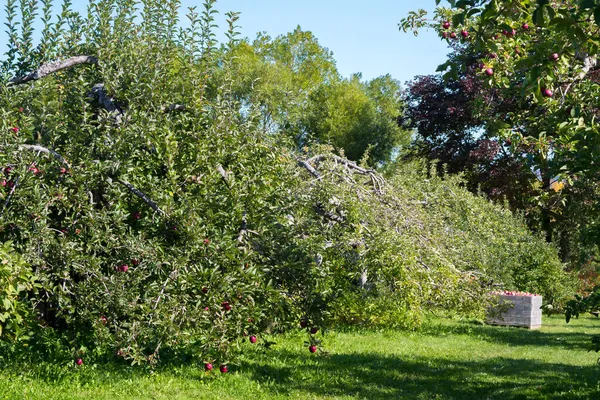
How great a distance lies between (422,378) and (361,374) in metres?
0.78

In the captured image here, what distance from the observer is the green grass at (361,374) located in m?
6.74

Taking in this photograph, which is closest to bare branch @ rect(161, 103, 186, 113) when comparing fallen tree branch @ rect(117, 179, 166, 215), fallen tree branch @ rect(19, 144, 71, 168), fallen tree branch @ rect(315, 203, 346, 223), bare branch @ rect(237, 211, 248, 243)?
fallen tree branch @ rect(117, 179, 166, 215)

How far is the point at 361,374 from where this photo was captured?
27.6ft

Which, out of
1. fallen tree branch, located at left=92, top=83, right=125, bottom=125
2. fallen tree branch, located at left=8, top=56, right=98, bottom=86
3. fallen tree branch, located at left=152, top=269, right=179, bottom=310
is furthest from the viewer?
fallen tree branch, located at left=92, top=83, right=125, bottom=125

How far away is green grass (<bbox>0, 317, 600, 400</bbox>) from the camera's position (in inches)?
265

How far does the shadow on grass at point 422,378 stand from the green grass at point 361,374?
1 cm

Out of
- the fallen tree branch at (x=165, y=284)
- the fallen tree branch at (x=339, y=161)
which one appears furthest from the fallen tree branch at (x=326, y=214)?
the fallen tree branch at (x=165, y=284)

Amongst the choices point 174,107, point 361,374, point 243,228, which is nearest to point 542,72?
point 243,228

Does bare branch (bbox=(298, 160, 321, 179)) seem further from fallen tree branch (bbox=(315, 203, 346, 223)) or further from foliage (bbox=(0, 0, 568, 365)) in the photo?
foliage (bbox=(0, 0, 568, 365))

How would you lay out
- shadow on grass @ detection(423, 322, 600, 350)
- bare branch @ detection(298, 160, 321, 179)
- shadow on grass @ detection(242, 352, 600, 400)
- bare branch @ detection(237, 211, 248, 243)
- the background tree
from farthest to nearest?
the background tree, shadow on grass @ detection(423, 322, 600, 350), bare branch @ detection(298, 160, 321, 179), shadow on grass @ detection(242, 352, 600, 400), bare branch @ detection(237, 211, 248, 243)

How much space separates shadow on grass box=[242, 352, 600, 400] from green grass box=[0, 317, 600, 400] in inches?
0.5

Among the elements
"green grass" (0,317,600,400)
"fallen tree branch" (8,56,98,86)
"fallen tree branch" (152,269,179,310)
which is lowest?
"green grass" (0,317,600,400)

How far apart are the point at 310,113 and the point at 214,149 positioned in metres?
32.3

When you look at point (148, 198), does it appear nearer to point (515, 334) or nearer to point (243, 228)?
point (243, 228)
